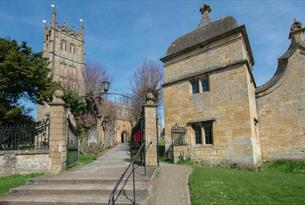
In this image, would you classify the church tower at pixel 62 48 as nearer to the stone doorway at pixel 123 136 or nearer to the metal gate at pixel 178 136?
the stone doorway at pixel 123 136

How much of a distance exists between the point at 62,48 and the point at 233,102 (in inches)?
2030

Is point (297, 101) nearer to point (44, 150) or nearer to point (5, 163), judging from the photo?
point (44, 150)

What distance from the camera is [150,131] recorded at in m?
9.69

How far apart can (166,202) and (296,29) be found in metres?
13.1

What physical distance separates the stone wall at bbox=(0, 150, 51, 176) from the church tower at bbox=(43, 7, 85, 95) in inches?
1708

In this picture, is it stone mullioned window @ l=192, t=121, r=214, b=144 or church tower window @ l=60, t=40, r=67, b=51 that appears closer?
stone mullioned window @ l=192, t=121, r=214, b=144

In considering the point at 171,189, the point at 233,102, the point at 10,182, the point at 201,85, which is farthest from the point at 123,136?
the point at 171,189

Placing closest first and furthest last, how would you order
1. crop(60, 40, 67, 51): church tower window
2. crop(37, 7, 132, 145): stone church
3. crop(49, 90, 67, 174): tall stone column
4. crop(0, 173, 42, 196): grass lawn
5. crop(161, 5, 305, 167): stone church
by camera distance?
crop(0, 173, 42, 196): grass lawn
crop(49, 90, 67, 174): tall stone column
crop(161, 5, 305, 167): stone church
crop(37, 7, 132, 145): stone church
crop(60, 40, 67, 51): church tower window

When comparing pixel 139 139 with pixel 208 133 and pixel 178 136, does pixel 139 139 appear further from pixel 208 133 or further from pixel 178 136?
pixel 208 133

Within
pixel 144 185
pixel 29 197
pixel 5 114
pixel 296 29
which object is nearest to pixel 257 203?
pixel 144 185

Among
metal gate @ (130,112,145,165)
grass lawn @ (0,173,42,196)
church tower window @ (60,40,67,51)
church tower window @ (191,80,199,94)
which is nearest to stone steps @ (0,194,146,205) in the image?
grass lawn @ (0,173,42,196)

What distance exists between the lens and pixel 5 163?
32.4 ft

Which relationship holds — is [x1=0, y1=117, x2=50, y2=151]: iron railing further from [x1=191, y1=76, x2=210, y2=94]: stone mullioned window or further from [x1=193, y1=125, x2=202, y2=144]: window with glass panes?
[x1=191, y1=76, x2=210, y2=94]: stone mullioned window

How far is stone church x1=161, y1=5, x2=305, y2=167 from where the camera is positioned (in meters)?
13.0
